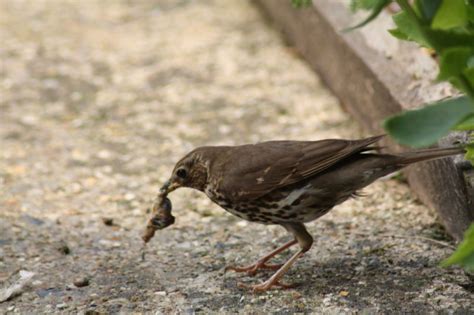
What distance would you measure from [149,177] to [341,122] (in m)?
1.53

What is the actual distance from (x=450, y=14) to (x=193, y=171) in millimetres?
2166

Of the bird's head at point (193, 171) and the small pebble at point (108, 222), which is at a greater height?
the bird's head at point (193, 171)

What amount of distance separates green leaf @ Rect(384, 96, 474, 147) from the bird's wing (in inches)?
52.1

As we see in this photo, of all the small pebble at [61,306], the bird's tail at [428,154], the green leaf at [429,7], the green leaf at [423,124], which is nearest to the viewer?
the green leaf at [423,124]

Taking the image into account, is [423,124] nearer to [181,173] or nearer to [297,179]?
[297,179]

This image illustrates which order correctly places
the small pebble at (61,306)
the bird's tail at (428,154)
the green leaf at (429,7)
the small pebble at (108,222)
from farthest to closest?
the small pebble at (108,222) → the small pebble at (61,306) → the bird's tail at (428,154) → the green leaf at (429,7)

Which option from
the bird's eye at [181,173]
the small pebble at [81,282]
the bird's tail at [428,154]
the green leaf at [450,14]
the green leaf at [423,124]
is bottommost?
the small pebble at [81,282]

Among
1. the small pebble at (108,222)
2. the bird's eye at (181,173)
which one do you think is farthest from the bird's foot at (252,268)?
the small pebble at (108,222)

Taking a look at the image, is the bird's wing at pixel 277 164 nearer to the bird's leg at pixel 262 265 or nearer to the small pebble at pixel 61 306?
the bird's leg at pixel 262 265

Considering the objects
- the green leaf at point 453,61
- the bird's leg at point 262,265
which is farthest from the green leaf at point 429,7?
the bird's leg at point 262,265

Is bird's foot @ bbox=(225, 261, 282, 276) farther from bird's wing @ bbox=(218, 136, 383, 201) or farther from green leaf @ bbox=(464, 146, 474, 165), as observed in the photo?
green leaf @ bbox=(464, 146, 474, 165)

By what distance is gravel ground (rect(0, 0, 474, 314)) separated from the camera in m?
4.66

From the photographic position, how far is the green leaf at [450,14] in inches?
128

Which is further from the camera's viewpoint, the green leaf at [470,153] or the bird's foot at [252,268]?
the bird's foot at [252,268]
